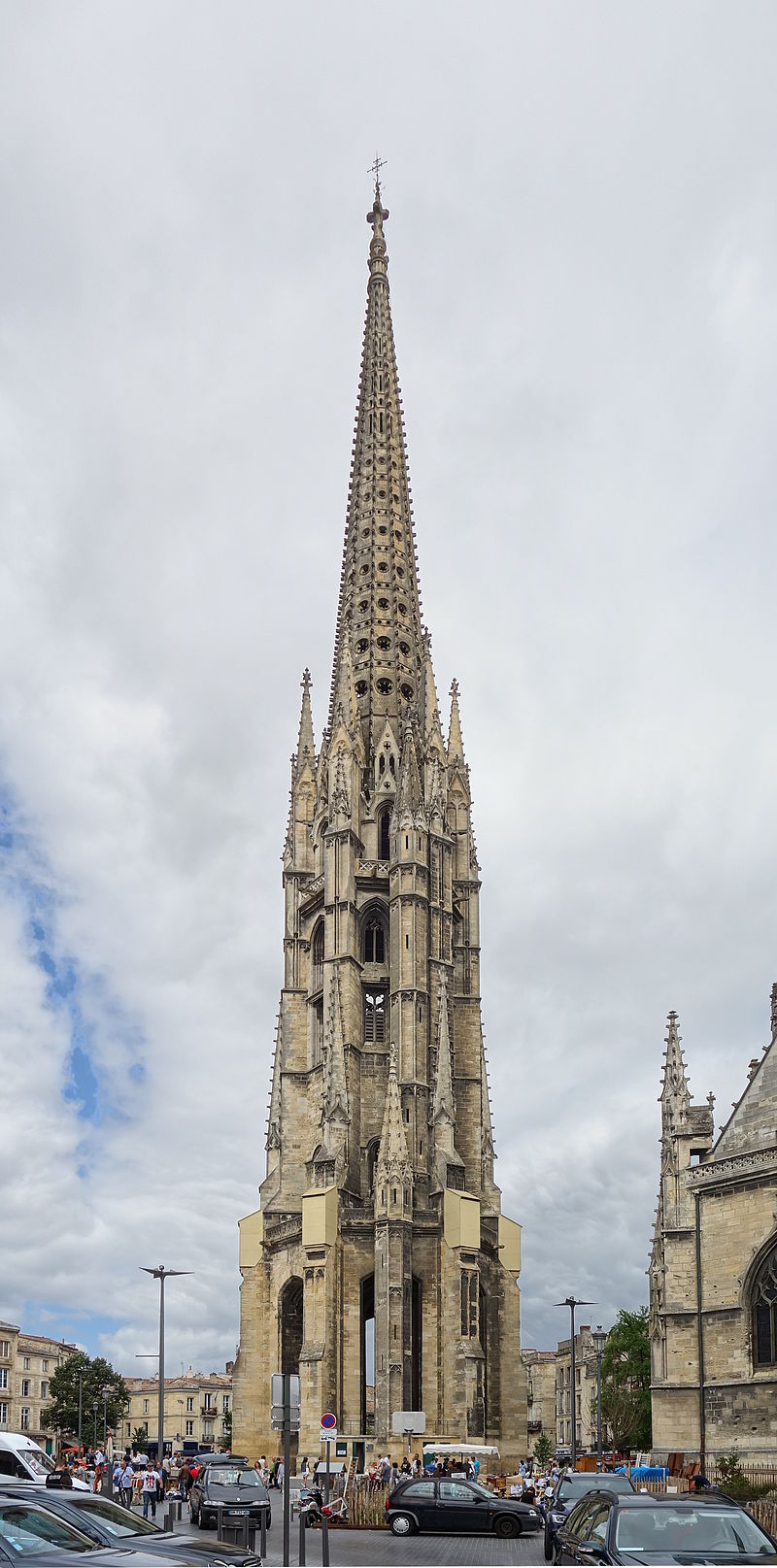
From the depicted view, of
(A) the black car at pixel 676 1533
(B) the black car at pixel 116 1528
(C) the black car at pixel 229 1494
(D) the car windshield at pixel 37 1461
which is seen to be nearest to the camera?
(B) the black car at pixel 116 1528

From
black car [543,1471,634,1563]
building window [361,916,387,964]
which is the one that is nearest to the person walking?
black car [543,1471,634,1563]

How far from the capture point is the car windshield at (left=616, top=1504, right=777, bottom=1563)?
11.3m

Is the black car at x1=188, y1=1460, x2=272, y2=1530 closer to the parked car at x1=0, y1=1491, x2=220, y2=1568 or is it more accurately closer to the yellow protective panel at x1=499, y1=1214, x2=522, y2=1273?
the parked car at x1=0, y1=1491, x2=220, y2=1568

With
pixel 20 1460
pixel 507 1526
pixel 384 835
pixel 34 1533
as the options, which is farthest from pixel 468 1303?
pixel 34 1533

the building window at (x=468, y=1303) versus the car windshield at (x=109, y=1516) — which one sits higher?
the car windshield at (x=109, y=1516)

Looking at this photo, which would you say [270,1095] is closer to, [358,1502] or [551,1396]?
[358,1502]

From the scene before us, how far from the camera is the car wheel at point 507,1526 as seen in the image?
27.8 meters

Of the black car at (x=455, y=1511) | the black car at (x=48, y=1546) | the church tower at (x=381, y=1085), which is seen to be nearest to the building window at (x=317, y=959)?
the church tower at (x=381, y=1085)

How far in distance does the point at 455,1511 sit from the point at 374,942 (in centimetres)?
3677

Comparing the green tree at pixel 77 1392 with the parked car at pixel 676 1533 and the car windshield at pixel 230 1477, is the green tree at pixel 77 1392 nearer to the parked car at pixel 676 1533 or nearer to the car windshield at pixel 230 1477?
the car windshield at pixel 230 1477

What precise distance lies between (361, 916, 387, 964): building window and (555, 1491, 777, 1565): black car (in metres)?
51.6

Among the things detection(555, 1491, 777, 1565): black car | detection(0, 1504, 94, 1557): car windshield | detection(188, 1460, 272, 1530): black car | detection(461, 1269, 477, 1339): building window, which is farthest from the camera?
detection(461, 1269, 477, 1339): building window

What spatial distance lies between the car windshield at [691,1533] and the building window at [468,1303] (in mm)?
44178

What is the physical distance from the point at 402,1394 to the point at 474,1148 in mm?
12351
